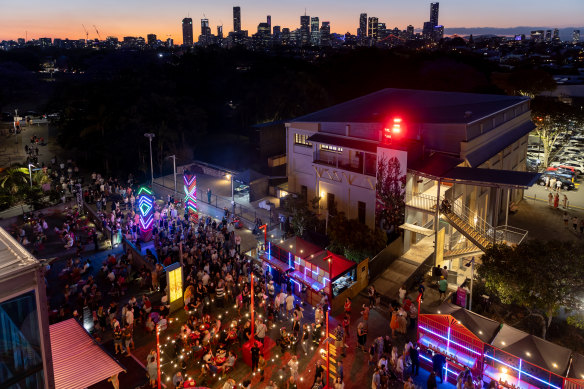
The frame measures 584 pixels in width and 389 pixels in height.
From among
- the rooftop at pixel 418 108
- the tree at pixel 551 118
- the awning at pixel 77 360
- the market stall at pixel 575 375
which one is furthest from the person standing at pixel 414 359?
the tree at pixel 551 118

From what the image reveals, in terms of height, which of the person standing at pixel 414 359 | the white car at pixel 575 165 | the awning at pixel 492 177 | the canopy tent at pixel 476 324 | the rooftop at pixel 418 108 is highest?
the rooftop at pixel 418 108

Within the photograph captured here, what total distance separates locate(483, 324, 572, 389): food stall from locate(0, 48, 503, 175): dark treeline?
35.1 m

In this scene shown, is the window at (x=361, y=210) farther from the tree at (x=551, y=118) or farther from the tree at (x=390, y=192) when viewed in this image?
the tree at (x=551, y=118)

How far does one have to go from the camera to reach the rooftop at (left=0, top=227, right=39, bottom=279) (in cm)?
749

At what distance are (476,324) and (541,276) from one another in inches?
129

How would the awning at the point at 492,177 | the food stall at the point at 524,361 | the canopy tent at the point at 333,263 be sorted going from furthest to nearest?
the canopy tent at the point at 333,263 < the awning at the point at 492,177 < the food stall at the point at 524,361

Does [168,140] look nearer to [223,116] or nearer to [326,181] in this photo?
[223,116]

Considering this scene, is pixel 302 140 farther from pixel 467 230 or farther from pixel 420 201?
pixel 467 230

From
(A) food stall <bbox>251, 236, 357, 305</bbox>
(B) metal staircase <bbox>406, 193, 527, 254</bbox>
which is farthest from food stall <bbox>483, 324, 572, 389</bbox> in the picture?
(A) food stall <bbox>251, 236, 357, 305</bbox>

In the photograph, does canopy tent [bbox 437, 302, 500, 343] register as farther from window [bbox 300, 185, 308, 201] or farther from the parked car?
the parked car

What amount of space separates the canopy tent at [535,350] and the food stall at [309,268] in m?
7.47

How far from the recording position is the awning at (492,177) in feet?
66.7

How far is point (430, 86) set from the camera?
2307 inches

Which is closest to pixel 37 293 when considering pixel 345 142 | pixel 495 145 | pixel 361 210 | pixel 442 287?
pixel 442 287
